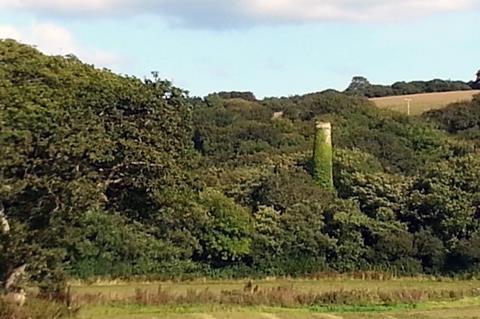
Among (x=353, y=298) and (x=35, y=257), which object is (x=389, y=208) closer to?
(x=353, y=298)

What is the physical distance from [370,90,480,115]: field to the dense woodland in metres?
5.50

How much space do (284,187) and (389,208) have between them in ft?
19.6

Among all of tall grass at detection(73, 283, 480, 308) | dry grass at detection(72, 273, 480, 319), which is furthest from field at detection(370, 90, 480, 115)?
tall grass at detection(73, 283, 480, 308)

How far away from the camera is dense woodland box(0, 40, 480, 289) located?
33406mm

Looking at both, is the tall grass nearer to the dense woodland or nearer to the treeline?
the dense woodland

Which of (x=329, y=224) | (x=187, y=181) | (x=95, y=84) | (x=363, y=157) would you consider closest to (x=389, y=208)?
(x=329, y=224)

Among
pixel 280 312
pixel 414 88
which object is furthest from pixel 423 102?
pixel 280 312

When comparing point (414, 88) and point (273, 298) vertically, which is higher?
point (414, 88)

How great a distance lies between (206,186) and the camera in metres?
58.3

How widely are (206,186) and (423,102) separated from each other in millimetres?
48024

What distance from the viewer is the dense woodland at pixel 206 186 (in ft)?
110

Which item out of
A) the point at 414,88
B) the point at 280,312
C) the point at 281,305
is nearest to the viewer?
the point at 280,312

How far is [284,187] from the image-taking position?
194 feet

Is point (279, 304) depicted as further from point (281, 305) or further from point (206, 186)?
point (206, 186)
